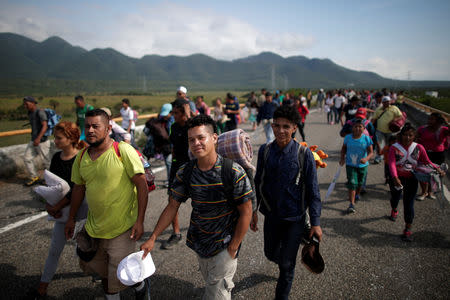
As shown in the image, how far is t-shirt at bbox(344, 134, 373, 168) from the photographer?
423 centimetres

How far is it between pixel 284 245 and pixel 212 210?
896 millimetres

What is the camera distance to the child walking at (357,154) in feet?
13.9

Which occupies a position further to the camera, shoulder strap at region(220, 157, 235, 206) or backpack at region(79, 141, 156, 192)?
backpack at region(79, 141, 156, 192)

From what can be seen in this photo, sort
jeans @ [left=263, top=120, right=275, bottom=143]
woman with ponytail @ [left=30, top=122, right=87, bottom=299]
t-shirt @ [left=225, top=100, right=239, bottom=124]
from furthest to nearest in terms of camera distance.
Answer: t-shirt @ [left=225, top=100, right=239, bottom=124], jeans @ [left=263, top=120, right=275, bottom=143], woman with ponytail @ [left=30, top=122, right=87, bottom=299]

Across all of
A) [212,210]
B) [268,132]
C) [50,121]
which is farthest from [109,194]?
[268,132]

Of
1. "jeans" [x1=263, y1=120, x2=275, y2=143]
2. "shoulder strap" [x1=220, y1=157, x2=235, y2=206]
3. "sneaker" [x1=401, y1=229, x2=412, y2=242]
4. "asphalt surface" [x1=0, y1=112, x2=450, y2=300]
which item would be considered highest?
"shoulder strap" [x1=220, y1=157, x2=235, y2=206]

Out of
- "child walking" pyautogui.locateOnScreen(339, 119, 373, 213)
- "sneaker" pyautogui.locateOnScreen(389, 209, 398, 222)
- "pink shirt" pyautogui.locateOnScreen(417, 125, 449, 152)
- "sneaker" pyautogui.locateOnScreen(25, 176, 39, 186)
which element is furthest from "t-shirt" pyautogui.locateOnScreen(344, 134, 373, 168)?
"sneaker" pyautogui.locateOnScreen(25, 176, 39, 186)

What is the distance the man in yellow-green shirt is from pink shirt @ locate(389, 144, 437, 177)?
3.42 meters

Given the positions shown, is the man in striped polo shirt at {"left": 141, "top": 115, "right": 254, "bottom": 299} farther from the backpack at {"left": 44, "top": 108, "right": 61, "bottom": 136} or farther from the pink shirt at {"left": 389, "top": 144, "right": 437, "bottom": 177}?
the backpack at {"left": 44, "top": 108, "right": 61, "bottom": 136}

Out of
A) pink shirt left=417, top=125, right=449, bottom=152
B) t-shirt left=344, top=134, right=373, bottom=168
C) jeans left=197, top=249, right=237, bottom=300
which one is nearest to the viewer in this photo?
jeans left=197, top=249, right=237, bottom=300

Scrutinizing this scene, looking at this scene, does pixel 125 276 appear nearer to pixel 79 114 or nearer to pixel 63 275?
pixel 63 275

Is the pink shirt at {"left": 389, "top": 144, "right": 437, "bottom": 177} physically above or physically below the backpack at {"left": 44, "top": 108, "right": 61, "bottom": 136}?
below

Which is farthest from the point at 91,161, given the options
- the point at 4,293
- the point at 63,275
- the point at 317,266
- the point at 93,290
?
the point at 317,266

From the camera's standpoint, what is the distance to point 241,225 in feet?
6.15
